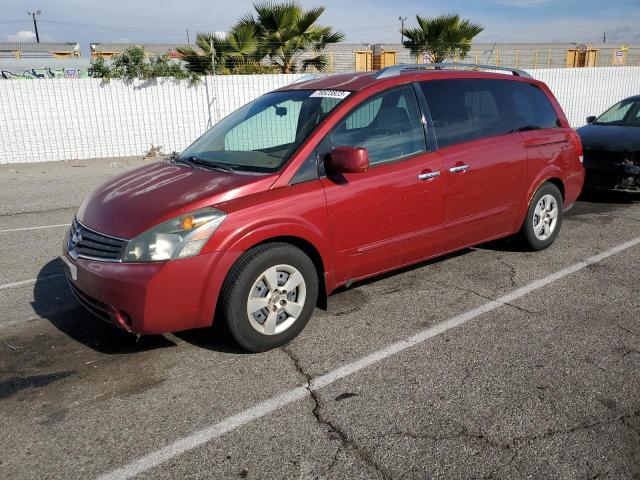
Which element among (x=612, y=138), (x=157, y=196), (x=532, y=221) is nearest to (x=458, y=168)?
(x=532, y=221)

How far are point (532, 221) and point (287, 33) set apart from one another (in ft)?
42.4

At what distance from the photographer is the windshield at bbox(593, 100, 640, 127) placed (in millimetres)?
8914

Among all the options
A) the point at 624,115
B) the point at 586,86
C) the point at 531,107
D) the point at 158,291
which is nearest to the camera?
the point at 158,291

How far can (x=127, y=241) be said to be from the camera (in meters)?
3.47

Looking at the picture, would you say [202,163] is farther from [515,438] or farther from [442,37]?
[442,37]

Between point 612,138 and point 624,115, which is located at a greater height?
point 624,115

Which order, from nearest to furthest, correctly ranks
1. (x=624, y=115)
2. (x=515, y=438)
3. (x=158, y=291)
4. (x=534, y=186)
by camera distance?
(x=515, y=438) < (x=158, y=291) < (x=534, y=186) < (x=624, y=115)

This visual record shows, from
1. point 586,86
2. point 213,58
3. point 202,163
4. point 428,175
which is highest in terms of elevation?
point 213,58

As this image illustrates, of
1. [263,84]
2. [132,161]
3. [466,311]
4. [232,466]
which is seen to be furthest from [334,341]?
[263,84]

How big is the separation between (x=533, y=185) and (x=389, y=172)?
1975mm

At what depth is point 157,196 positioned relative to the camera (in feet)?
12.5

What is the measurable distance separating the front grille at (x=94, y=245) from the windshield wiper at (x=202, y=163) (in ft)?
3.17

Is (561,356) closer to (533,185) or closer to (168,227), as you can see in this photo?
(533,185)

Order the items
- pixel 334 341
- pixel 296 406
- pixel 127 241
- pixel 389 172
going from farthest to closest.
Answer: pixel 389 172 < pixel 334 341 < pixel 127 241 < pixel 296 406
